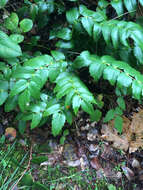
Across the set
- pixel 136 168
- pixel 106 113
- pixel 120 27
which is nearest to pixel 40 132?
pixel 106 113

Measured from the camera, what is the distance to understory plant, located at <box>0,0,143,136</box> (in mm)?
1298

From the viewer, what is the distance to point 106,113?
1.88 metres

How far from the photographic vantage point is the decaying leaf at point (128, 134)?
178cm

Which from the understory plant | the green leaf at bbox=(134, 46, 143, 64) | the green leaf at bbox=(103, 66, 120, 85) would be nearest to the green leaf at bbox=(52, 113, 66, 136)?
the understory plant

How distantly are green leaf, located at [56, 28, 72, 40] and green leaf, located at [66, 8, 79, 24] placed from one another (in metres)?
0.08

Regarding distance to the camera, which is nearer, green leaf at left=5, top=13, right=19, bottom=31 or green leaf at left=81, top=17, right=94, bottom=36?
green leaf at left=81, top=17, right=94, bottom=36

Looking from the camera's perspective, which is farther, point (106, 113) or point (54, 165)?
point (106, 113)

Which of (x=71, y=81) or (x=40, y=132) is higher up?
(x=71, y=81)

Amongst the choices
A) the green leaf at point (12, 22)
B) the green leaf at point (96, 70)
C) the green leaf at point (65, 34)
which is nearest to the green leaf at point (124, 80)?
the green leaf at point (96, 70)

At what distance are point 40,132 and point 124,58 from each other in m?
0.92

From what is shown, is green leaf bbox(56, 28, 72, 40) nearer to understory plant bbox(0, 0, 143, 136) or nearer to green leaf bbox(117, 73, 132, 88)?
understory plant bbox(0, 0, 143, 136)

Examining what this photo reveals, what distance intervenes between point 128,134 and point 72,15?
1.09 meters

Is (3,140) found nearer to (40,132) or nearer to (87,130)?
(40,132)

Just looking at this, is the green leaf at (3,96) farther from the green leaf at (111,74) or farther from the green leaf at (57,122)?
the green leaf at (111,74)
